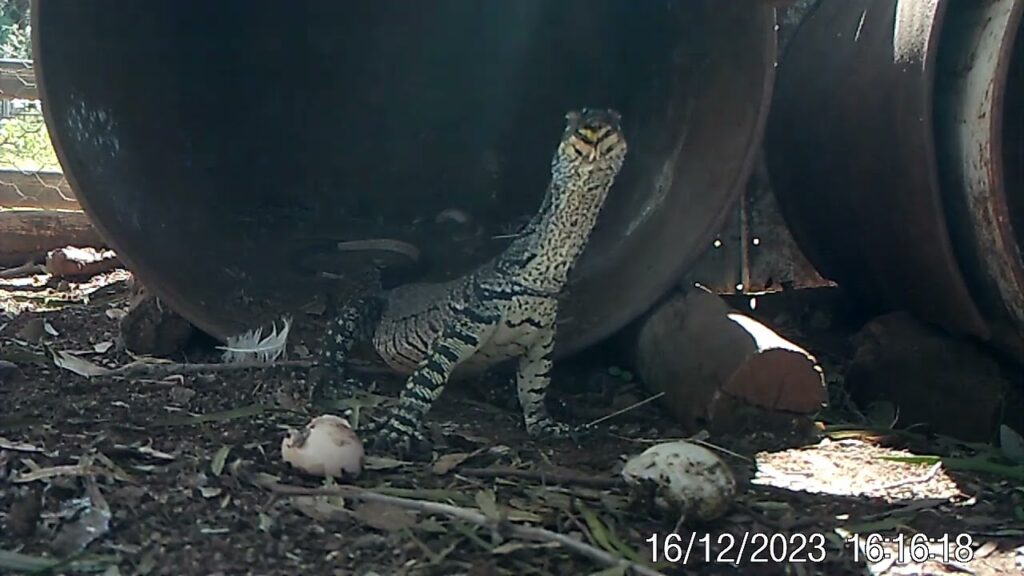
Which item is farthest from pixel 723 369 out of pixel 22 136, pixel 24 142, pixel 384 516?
pixel 24 142

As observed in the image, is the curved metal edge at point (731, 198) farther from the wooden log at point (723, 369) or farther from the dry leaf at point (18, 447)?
the dry leaf at point (18, 447)

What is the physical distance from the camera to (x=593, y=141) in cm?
219

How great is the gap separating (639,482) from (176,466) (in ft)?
2.83

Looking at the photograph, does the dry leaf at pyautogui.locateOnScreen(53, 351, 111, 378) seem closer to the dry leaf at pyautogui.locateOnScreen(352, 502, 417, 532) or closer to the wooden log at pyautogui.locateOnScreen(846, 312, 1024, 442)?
the dry leaf at pyautogui.locateOnScreen(352, 502, 417, 532)

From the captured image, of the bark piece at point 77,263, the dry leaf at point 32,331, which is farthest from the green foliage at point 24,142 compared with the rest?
the dry leaf at point 32,331

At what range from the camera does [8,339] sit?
10.5 ft

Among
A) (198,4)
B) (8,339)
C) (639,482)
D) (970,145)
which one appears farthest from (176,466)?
(198,4)

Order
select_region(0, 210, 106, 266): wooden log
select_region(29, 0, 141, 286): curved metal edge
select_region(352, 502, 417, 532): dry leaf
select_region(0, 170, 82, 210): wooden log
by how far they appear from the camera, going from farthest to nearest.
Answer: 1. select_region(0, 170, 82, 210): wooden log
2. select_region(0, 210, 106, 266): wooden log
3. select_region(29, 0, 141, 286): curved metal edge
4. select_region(352, 502, 417, 532): dry leaf

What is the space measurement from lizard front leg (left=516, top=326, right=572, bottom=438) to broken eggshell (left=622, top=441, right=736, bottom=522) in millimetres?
590

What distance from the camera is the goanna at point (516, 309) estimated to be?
7.34ft

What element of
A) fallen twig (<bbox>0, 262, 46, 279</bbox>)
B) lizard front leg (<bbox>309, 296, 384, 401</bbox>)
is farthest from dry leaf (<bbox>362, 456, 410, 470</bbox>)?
fallen twig (<bbox>0, 262, 46, 279</bbox>)

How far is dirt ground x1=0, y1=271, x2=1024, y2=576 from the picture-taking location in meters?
1.78

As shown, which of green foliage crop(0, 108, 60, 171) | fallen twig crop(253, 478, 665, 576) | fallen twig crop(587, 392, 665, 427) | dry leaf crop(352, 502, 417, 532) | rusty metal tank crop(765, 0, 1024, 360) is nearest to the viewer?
fallen twig crop(253, 478, 665, 576)

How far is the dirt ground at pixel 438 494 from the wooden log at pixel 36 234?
5.87 feet
